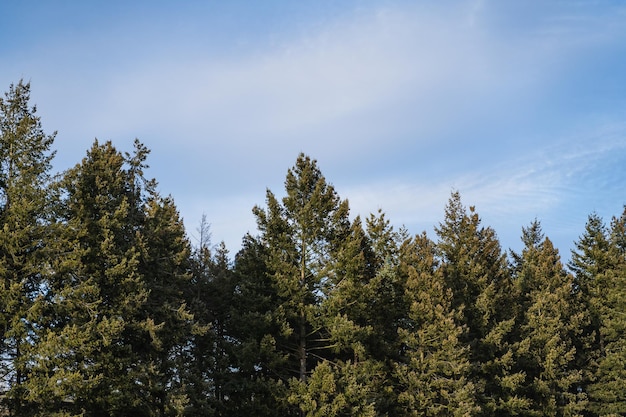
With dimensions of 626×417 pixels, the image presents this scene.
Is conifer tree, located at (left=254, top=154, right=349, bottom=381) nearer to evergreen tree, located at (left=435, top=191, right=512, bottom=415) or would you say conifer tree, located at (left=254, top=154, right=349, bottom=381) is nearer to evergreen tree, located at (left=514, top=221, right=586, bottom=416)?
evergreen tree, located at (left=435, top=191, right=512, bottom=415)

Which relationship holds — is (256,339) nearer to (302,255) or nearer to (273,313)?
(273,313)

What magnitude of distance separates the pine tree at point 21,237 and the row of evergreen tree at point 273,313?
76 millimetres

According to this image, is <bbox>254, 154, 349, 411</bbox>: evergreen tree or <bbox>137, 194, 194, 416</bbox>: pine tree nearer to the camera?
<bbox>137, 194, 194, 416</bbox>: pine tree

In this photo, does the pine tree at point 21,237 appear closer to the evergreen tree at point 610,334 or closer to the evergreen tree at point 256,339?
the evergreen tree at point 256,339

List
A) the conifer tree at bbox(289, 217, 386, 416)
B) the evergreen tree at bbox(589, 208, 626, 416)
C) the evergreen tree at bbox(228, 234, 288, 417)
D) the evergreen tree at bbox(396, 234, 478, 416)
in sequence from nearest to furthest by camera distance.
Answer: the conifer tree at bbox(289, 217, 386, 416) → the evergreen tree at bbox(228, 234, 288, 417) → the evergreen tree at bbox(396, 234, 478, 416) → the evergreen tree at bbox(589, 208, 626, 416)

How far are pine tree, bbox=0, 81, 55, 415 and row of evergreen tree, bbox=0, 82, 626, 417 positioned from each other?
0.25ft

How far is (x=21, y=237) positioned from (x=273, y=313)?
1341 cm

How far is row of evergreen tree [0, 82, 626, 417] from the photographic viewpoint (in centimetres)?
2536

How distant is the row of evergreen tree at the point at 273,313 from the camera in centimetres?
2536

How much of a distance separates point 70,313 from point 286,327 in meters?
11.5

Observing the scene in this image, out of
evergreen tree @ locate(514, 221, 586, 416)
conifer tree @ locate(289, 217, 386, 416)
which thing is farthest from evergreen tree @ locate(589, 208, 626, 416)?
conifer tree @ locate(289, 217, 386, 416)

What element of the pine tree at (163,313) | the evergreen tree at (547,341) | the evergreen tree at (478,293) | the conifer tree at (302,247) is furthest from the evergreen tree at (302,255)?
the evergreen tree at (547,341)

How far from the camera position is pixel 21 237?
25.2 metres

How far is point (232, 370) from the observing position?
33969mm
